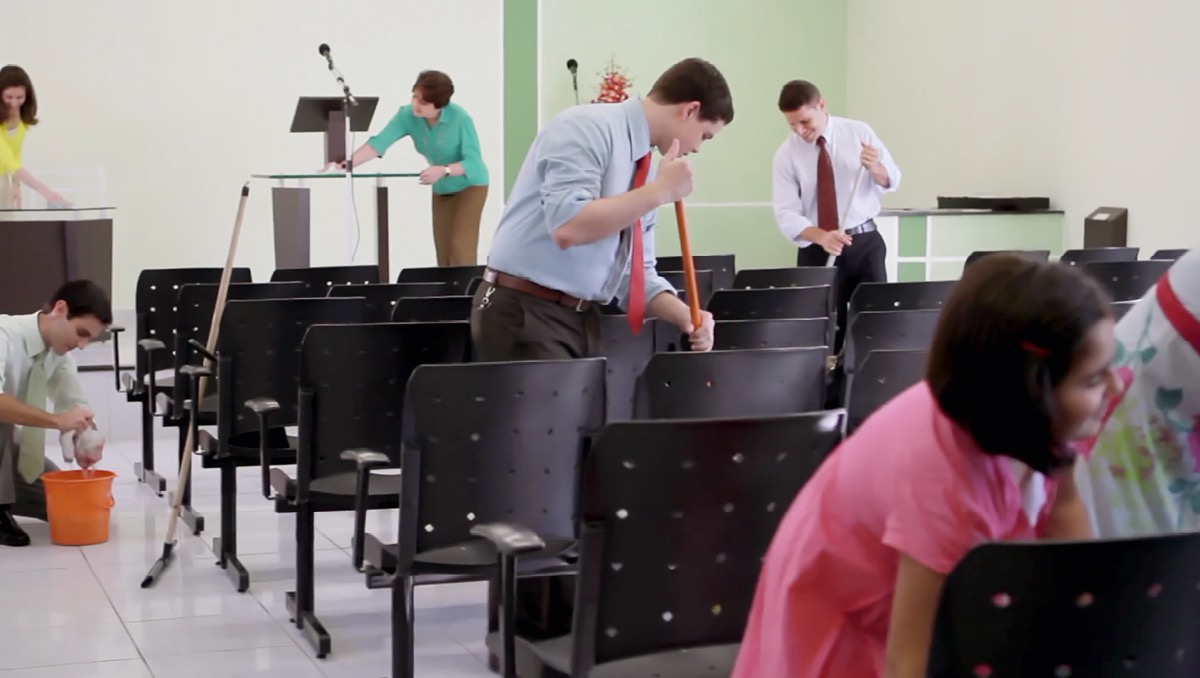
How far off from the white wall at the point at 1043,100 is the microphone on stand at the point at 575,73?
2333 millimetres

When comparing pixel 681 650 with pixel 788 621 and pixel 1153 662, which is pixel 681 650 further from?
pixel 1153 662

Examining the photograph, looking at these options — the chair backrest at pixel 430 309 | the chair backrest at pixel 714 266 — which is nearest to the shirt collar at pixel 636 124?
the chair backrest at pixel 430 309

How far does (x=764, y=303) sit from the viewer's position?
5.00 metres

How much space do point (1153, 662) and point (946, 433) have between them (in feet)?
1.07

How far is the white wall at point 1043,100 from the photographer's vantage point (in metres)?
8.46

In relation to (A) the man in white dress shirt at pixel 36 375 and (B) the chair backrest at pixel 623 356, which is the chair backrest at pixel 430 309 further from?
(A) the man in white dress shirt at pixel 36 375

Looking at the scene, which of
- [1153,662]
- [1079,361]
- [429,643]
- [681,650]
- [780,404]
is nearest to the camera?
[1079,361]

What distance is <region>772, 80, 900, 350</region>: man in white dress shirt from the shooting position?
6.73m

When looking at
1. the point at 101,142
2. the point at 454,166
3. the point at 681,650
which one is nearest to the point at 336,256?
the point at 101,142

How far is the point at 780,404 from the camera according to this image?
135 inches

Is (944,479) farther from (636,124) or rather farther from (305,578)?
(305,578)

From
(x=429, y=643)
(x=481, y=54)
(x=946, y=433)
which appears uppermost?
(x=481, y=54)

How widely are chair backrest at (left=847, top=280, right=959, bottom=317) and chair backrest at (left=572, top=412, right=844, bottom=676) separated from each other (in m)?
2.62

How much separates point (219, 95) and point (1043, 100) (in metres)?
5.62
